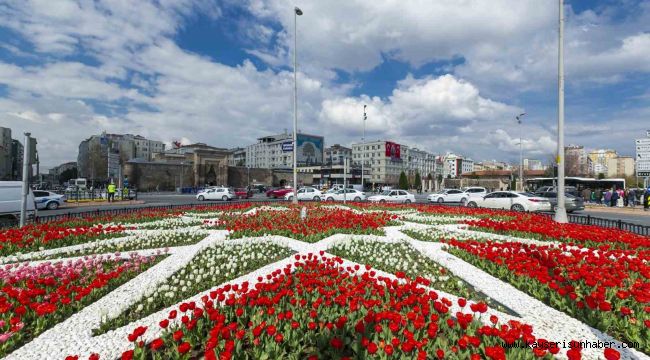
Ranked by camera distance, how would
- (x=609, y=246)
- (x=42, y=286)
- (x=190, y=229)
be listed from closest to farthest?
(x=42, y=286) → (x=609, y=246) → (x=190, y=229)

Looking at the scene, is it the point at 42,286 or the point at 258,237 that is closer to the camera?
the point at 42,286

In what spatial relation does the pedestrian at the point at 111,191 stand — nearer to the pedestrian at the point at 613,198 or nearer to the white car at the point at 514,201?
the white car at the point at 514,201

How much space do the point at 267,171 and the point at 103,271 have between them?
3319 inches

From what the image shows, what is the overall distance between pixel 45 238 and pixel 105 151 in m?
70.1

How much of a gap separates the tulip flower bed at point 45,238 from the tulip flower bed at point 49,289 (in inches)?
→ 85.9

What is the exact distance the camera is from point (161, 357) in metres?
3.35

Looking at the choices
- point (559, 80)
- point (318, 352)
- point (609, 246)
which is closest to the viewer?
point (318, 352)

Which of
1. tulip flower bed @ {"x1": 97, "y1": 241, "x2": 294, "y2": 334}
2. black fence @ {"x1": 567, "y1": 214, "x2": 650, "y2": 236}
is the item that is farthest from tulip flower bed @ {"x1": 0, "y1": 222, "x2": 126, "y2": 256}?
black fence @ {"x1": 567, "y1": 214, "x2": 650, "y2": 236}

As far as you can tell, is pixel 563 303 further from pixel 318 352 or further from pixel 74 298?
pixel 74 298

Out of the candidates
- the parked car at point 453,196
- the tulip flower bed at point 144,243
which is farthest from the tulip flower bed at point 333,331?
the parked car at point 453,196

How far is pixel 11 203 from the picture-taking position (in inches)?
539

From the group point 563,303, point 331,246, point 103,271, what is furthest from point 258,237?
point 563,303

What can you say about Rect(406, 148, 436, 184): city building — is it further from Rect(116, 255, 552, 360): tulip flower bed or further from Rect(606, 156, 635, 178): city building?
Rect(116, 255, 552, 360): tulip flower bed

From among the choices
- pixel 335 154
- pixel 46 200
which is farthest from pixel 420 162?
pixel 46 200
